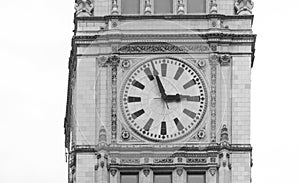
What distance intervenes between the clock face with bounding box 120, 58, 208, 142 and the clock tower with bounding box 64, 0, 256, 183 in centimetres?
4

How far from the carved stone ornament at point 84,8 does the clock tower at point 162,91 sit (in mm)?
41

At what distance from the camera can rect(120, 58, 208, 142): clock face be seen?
400ft

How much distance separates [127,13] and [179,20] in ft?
7.22

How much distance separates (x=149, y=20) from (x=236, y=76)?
4.30 meters

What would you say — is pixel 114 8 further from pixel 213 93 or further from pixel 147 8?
pixel 213 93

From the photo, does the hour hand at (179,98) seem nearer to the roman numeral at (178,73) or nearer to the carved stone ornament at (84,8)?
the roman numeral at (178,73)

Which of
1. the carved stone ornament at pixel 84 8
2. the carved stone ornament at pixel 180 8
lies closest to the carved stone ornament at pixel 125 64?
the carved stone ornament at pixel 84 8

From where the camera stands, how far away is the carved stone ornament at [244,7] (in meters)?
123

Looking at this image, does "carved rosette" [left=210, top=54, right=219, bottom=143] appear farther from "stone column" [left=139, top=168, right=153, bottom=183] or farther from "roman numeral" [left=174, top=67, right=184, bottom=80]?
"stone column" [left=139, top=168, right=153, bottom=183]

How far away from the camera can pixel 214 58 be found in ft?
403

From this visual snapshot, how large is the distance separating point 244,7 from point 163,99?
5143mm

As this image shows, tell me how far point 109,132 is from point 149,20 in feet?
16.6

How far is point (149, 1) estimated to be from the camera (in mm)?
123750

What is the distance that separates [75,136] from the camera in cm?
12269
